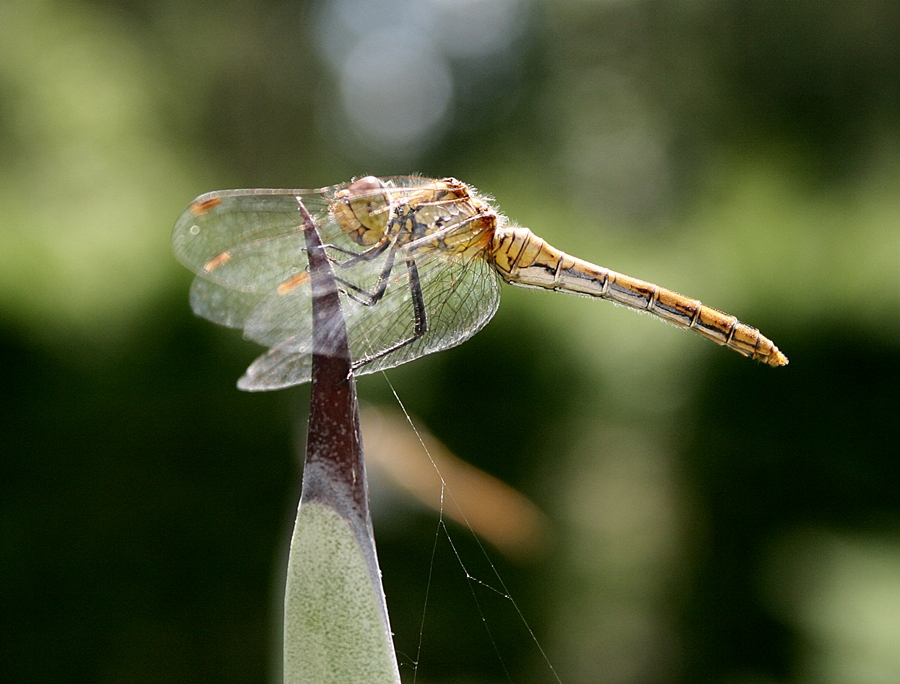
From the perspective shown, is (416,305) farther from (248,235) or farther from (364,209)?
(248,235)

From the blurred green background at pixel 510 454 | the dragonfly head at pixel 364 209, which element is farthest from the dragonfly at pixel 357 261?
the blurred green background at pixel 510 454

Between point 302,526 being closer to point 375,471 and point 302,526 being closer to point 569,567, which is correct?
point 375,471

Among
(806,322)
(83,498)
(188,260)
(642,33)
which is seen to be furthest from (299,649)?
(642,33)

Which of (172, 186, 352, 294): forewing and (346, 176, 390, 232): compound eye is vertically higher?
(346, 176, 390, 232): compound eye

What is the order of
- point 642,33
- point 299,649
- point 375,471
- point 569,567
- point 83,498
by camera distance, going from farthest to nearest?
point 642,33, point 569,567, point 83,498, point 375,471, point 299,649

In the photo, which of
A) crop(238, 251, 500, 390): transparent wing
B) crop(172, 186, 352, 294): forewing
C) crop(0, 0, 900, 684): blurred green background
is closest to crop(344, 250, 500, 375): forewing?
crop(238, 251, 500, 390): transparent wing

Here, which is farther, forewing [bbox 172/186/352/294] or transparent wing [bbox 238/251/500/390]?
forewing [bbox 172/186/352/294]

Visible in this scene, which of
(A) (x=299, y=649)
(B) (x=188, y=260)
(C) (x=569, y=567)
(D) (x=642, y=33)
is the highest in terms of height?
(D) (x=642, y=33)

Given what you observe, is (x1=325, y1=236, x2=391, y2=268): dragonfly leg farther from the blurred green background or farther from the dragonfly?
the blurred green background
